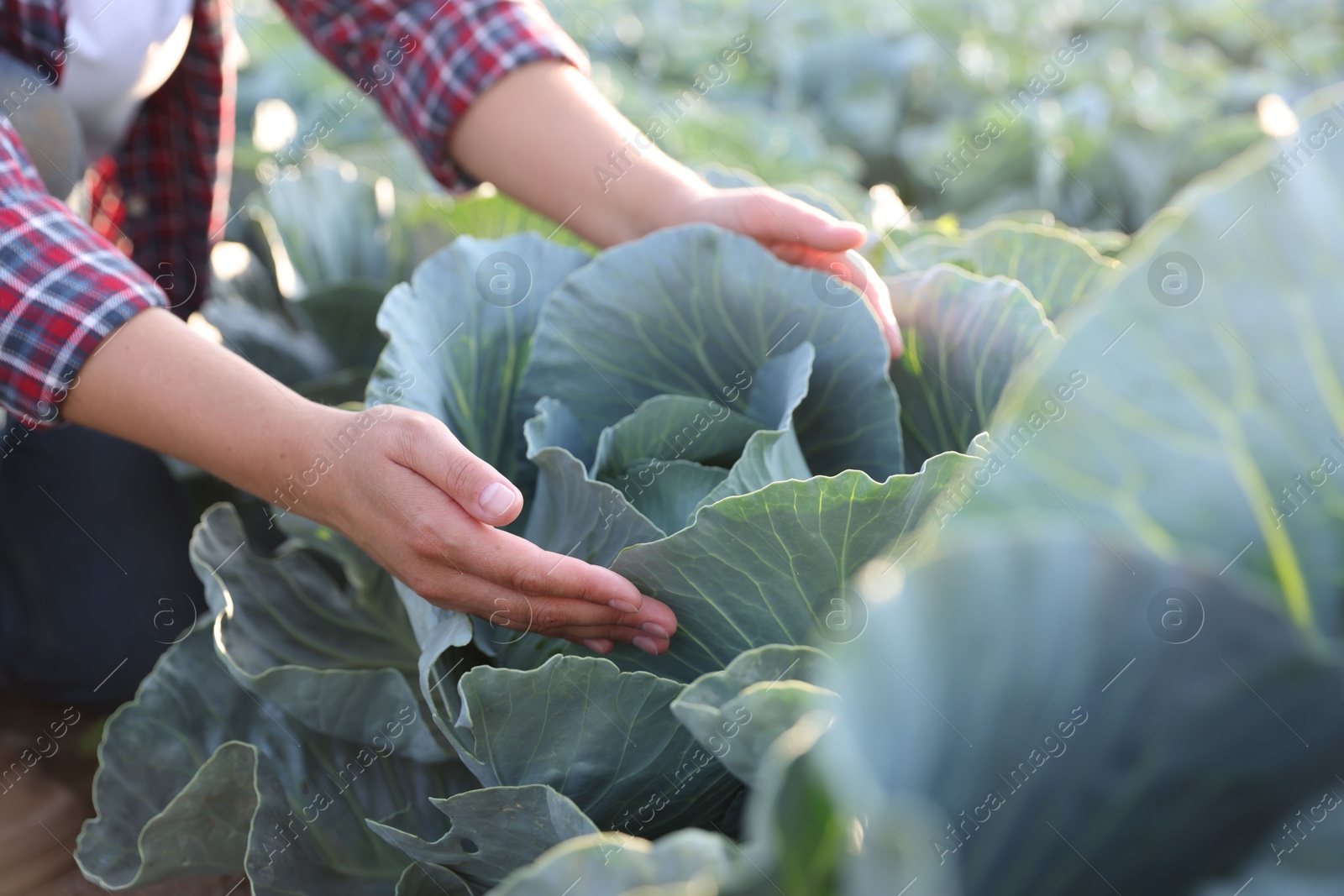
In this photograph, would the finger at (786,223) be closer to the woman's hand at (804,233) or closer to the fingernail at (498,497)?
the woman's hand at (804,233)

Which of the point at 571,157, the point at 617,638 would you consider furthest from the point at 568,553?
the point at 571,157

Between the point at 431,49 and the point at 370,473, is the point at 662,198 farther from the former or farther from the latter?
the point at 370,473

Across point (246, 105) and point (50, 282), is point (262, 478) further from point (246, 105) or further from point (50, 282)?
point (246, 105)

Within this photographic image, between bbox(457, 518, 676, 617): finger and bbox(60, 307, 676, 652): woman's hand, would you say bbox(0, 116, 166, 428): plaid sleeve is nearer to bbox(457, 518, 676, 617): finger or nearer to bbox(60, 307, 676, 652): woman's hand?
bbox(60, 307, 676, 652): woman's hand

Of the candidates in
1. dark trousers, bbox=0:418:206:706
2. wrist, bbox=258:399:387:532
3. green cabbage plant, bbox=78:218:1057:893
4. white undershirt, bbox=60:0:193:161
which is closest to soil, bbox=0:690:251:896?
dark trousers, bbox=0:418:206:706

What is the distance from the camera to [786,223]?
111 cm

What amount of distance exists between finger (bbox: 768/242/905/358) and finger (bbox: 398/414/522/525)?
0.38m

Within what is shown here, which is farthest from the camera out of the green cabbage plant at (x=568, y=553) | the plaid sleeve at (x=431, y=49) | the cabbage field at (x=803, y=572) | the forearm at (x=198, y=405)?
the plaid sleeve at (x=431, y=49)

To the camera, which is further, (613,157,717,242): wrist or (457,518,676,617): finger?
(613,157,717,242): wrist

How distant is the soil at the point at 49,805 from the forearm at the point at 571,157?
32.7 inches

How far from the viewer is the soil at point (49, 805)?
1.15 metres

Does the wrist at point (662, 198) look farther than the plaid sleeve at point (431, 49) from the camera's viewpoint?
No

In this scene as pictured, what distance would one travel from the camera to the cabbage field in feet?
1.44

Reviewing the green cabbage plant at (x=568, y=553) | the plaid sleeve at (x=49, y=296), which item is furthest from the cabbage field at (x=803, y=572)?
the plaid sleeve at (x=49, y=296)
